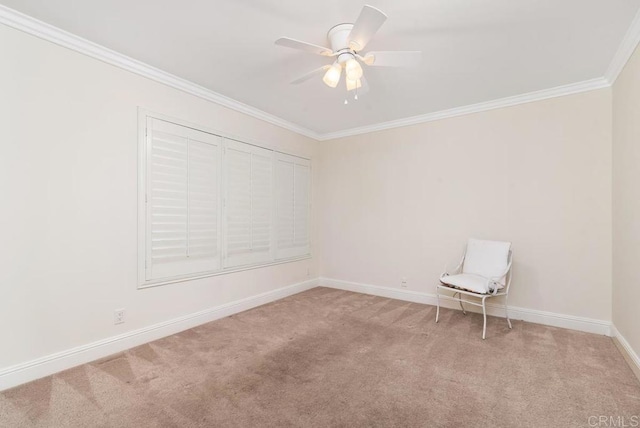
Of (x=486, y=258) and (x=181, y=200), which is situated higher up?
(x=181, y=200)

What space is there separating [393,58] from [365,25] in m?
0.44

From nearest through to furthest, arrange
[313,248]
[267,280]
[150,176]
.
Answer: [150,176] < [267,280] < [313,248]

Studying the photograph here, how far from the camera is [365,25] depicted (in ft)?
5.73

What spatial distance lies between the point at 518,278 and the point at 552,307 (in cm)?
42

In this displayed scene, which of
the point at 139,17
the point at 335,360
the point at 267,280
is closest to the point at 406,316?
the point at 335,360

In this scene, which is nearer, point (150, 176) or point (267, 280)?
point (150, 176)

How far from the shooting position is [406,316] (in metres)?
3.50

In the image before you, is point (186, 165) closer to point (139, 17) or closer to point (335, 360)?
point (139, 17)

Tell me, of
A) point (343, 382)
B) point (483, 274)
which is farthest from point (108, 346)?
point (483, 274)

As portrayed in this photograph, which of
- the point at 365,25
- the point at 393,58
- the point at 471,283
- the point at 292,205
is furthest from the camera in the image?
the point at 292,205

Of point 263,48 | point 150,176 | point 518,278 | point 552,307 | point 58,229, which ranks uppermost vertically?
point 263,48

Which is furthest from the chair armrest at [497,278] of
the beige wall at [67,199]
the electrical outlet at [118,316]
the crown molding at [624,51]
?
the electrical outlet at [118,316]

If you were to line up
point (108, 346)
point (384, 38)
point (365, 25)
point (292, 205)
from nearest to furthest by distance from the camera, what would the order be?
point (365, 25) < point (384, 38) < point (108, 346) < point (292, 205)

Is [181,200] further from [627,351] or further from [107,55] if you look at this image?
[627,351]
